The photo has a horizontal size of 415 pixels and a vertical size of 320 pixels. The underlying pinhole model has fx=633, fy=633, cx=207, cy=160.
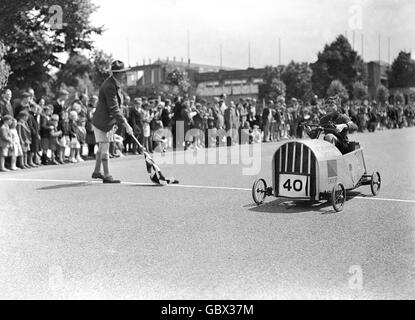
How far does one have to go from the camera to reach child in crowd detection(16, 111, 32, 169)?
15.3 m

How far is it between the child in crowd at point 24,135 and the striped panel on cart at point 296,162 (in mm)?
8524

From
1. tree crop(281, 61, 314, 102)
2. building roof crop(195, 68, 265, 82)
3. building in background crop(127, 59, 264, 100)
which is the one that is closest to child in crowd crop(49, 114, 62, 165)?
tree crop(281, 61, 314, 102)

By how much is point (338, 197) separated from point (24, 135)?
9.41m

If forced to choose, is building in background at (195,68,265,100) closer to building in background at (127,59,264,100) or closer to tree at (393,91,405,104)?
building in background at (127,59,264,100)

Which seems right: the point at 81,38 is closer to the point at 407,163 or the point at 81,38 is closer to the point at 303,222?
the point at 407,163

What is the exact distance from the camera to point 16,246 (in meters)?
6.28

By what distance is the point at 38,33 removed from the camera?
39031 millimetres

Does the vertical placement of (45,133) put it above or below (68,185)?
above

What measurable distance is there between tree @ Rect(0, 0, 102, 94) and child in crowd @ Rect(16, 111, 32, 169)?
21.6m

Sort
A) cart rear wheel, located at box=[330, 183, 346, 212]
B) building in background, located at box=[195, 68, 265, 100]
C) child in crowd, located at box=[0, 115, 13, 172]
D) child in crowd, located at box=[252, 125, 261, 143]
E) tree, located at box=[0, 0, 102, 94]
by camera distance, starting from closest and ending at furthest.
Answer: cart rear wheel, located at box=[330, 183, 346, 212]
child in crowd, located at box=[0, 115, 13, 172]
child in crowd, located at box=[252, 125, 261, 143]
tree, located at box=[0, 0, 102, 94]
building in background, located at box=[195, 68, 265, 100]

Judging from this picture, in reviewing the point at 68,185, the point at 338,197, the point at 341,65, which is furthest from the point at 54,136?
the point at 341,65

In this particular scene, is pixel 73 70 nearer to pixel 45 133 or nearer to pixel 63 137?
pixel 63 137

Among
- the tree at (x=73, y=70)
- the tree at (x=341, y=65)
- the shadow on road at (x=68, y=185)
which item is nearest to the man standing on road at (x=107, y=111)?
the shadow on road at (x=68, y=185)
